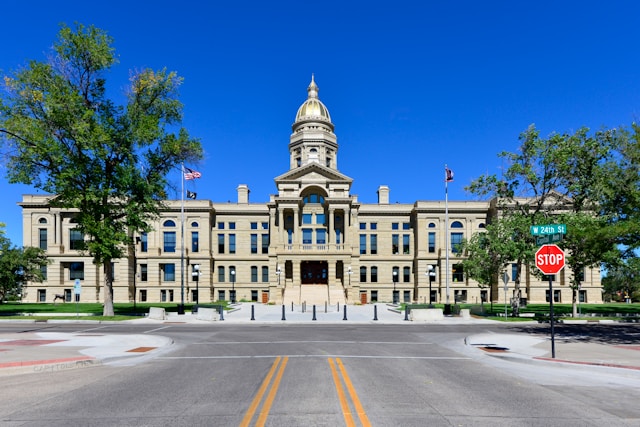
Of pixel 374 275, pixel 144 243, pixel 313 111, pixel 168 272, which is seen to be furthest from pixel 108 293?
pixel 313 111

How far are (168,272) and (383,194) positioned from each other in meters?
34.8

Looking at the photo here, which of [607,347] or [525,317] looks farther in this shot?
[525,317]

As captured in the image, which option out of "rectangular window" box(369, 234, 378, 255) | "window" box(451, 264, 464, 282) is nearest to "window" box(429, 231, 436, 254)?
"window" box(451, 264, 464, 282)

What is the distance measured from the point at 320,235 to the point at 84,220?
1591 inches

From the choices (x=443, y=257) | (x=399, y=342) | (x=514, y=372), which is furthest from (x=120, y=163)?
(x=443, y=257)

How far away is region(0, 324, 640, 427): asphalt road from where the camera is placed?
796cm

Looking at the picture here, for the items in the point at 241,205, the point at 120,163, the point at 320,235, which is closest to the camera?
the point at 120,163

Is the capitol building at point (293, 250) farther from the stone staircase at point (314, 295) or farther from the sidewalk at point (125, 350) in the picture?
the sidewalk at point (125, 350)

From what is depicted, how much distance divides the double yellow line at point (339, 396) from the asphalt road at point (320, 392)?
24mm

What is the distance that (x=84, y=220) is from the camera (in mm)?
31562

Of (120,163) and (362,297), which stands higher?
(120,163)

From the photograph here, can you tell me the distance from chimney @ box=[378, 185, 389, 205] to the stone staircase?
73.5ft

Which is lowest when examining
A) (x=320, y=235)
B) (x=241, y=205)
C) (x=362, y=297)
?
(x=362, y=297)

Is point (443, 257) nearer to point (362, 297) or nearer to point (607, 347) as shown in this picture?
point (362, 297)
